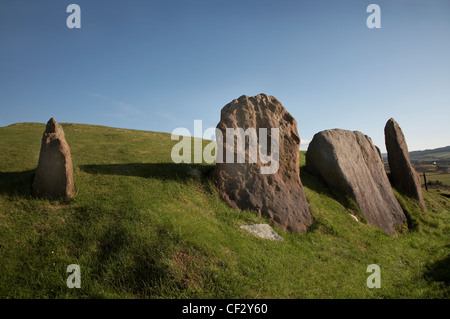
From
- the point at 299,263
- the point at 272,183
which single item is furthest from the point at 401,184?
the point at 299,263

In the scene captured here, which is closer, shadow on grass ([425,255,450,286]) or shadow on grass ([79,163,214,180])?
shadow on grass ([425,255,450,286])

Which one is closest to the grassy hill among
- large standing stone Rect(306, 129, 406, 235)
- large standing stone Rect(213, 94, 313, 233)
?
large standing stone Rect(213, 94, 313, 233)

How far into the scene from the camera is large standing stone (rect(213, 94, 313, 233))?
35.8 feet

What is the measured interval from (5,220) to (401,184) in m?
21.1

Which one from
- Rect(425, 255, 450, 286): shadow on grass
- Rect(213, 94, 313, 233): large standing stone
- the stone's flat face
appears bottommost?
Rect(425, 255, 450, 286): shadow on grass

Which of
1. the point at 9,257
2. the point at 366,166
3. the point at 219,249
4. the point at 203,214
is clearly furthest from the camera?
the point at 366,166

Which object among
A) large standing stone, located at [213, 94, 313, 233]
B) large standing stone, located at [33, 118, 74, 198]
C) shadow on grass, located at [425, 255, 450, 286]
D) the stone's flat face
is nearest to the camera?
shadow on grass, located at [425, 255, 450, 286]

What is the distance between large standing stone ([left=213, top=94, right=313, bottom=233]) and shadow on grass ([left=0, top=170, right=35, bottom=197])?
23.9 ft

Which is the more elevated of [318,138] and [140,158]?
[318,138]

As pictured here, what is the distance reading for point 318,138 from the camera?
14859 millimetres

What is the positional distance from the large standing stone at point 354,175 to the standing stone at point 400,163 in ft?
6.23

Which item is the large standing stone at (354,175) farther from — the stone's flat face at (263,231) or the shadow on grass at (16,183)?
the shadow on grass at (16,183)

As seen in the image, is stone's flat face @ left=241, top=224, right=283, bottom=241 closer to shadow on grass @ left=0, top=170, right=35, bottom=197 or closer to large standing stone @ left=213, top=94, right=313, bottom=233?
large standing stone @ left=213, top=94, right=313, bottom=233

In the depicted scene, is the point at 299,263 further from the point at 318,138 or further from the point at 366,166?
the point at 366,166
